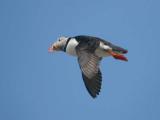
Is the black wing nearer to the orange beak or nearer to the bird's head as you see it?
the orange beak

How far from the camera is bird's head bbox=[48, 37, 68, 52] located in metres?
17.0

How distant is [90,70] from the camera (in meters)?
15.4

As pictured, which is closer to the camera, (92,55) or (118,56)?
(118,56)

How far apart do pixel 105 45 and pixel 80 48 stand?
45cm

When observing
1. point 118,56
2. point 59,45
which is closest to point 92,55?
point 118,56

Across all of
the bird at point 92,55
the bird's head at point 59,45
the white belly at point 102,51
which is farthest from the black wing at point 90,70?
the bird's head at point 59,45

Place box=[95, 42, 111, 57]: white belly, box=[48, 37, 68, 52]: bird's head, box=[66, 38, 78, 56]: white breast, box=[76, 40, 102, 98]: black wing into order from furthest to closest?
1. box=[48, 37, 68, 52]: bird's head
2. box=[66, 38, 78, 56]: white breast
3. box=[95, 42, 111, 57]: white belly
4. box=[76, 40, 102, 98]: black wing

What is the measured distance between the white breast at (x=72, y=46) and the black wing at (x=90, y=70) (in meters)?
0.56

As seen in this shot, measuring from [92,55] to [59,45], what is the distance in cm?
181

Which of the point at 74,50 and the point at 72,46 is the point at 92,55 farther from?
the point at 72,46

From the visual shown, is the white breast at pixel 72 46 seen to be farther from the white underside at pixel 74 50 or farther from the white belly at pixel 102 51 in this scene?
the white belly at pixel 102 51

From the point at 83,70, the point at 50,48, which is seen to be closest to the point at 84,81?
the point at 83,70

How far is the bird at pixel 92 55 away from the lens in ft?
50.3

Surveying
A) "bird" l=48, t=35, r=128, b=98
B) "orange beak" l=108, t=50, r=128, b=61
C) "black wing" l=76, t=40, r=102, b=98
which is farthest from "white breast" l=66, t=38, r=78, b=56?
"orange beak" l=108, t=50, r=128, b=61
